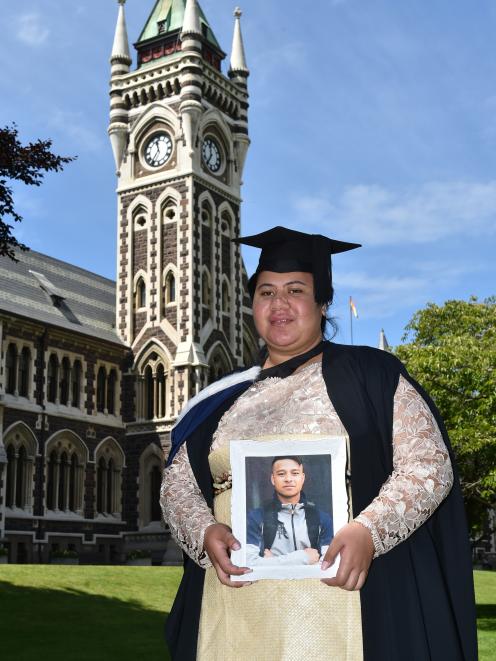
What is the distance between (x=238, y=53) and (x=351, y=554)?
43.5 m

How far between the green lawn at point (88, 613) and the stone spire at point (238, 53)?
26.5 m

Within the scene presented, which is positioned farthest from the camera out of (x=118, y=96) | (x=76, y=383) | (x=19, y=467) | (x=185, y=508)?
(x=118, y=96)

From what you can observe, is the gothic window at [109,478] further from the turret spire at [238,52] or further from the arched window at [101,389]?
the turret spire at [238,52]

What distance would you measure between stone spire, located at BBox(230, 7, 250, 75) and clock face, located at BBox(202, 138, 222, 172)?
494 centimetres

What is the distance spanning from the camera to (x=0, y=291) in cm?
3419

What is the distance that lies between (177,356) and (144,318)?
2890 millimetres

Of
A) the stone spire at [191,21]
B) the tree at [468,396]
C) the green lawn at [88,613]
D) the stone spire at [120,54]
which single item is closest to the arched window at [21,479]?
the green lawn at [88,613]

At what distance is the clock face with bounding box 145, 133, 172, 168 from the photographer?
39500 millimetres

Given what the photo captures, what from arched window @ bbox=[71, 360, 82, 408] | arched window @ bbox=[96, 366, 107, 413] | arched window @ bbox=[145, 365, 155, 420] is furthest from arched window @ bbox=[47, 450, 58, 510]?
arched window @ bbox=[145, 365, 155, 420]

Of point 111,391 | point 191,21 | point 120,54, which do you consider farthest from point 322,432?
point 120,54

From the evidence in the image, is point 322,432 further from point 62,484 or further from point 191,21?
point 191,21

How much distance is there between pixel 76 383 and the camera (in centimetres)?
3600

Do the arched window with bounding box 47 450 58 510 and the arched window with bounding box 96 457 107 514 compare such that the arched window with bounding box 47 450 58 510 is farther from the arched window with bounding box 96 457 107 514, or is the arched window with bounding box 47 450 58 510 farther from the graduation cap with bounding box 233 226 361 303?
the graduation cap with bounding box 233 226 361 303

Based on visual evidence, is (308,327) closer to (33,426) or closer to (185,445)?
(185,445)
